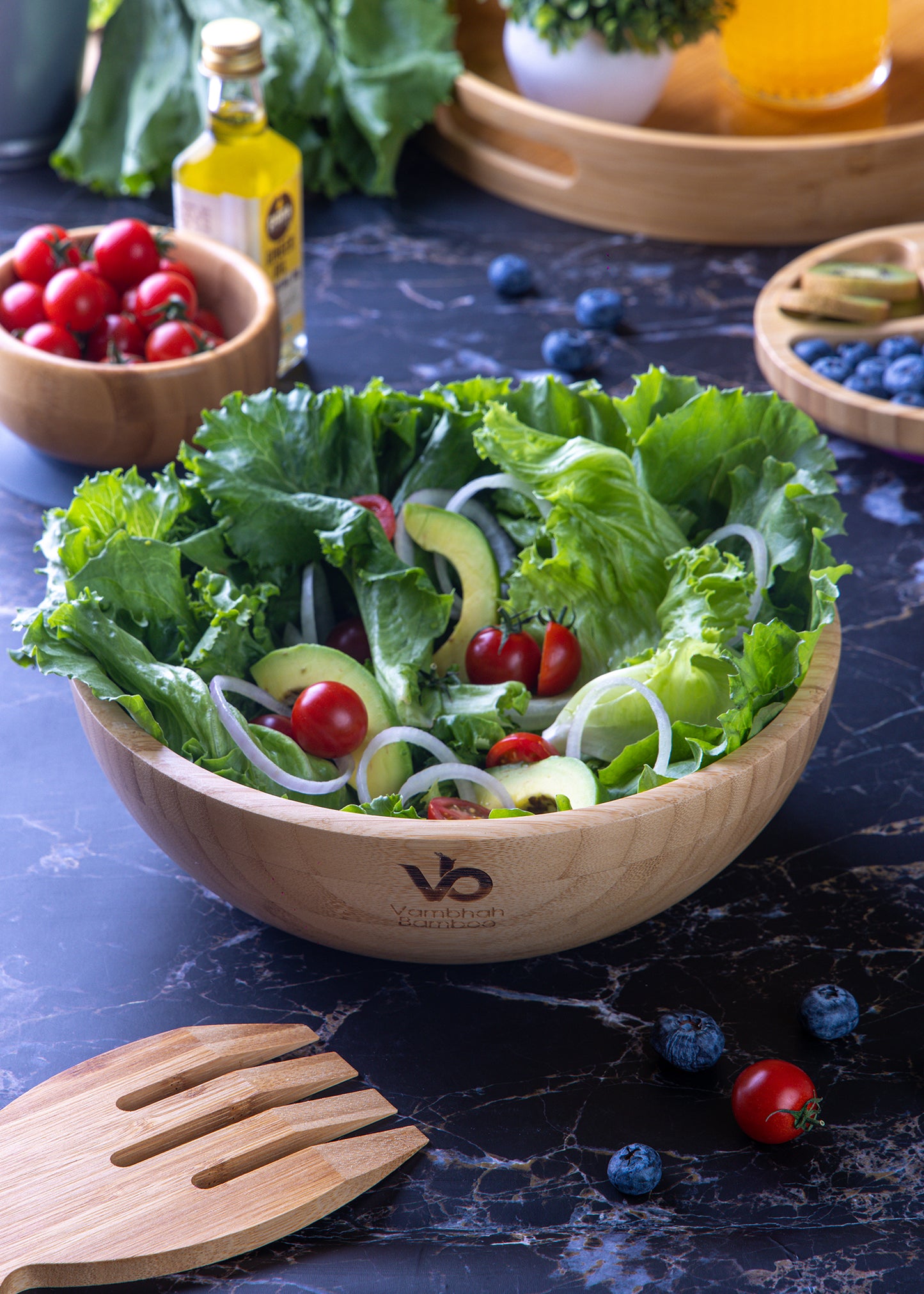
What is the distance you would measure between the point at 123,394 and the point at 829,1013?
3.36ft

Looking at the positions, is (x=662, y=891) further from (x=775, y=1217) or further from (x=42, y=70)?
(x=42, y=70)

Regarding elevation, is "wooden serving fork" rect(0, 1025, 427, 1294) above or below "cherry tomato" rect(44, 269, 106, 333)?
below

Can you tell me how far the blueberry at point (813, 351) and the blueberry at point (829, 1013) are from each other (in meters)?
1.07

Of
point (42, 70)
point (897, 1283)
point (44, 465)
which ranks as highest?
point (42, 70)

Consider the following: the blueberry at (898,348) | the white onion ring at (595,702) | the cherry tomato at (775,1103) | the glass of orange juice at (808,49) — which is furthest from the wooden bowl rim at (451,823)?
the glass of orange juice at (808,49)

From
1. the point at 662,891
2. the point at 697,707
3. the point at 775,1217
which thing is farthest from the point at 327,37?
the point at 775,1217

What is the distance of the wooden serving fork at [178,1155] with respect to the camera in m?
0.86

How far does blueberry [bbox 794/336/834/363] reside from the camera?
190 cm

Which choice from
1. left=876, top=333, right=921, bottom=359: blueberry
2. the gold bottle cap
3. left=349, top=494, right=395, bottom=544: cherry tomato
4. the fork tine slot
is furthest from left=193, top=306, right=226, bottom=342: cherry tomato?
the fork tine slot

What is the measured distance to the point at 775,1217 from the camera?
3.17 feet

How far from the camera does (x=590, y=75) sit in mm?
2242

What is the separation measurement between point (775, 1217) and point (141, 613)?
70cm

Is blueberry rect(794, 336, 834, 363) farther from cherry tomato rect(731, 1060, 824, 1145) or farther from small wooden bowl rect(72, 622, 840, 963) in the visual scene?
cherry tomato rect(731, 1060, 824, 1145)

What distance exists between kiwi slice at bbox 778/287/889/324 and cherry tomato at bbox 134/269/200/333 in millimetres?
860
